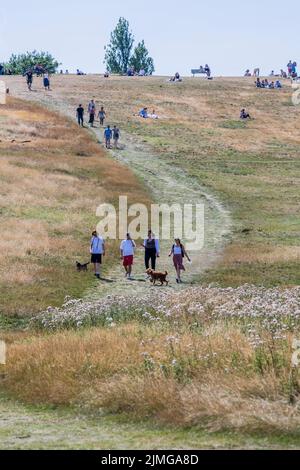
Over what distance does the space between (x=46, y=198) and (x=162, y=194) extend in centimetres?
818

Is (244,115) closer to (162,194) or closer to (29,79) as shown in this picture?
(29,79)

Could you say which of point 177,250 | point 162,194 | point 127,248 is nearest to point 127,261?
point 127,248

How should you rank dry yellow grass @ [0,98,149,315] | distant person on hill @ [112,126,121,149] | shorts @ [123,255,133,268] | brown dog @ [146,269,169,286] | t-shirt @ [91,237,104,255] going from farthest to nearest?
1. distant person on hill @ [112,126,121,149]
2. shorts @ [123,255,133,268]
3. t-shirt @ [91,237,104,255]
4. brown dog @ [146,269,169,286]
5. dry yellow grass @ [0,98,149,315]

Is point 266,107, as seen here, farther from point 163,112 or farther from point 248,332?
point 248,332

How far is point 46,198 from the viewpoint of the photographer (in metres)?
49.1

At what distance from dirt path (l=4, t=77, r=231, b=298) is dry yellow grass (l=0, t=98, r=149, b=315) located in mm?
1373

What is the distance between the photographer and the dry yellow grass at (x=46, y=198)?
1177 inches

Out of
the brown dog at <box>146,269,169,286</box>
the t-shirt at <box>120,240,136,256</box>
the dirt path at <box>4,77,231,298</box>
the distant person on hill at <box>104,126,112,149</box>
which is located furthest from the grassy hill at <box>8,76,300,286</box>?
the distant person on hill at <box>104,126,112,149</box>

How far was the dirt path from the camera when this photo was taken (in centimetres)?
3272

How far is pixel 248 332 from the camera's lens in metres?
16.8

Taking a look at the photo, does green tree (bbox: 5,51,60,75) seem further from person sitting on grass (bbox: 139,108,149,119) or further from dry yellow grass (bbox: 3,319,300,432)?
dry yellow grass (bbox: 3,319,300,432)

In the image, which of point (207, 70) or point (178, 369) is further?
point (207, 70)

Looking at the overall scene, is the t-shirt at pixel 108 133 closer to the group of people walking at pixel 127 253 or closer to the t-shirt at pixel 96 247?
the group of people walking at pixel 127 253

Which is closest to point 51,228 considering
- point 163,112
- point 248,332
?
point 248,332
